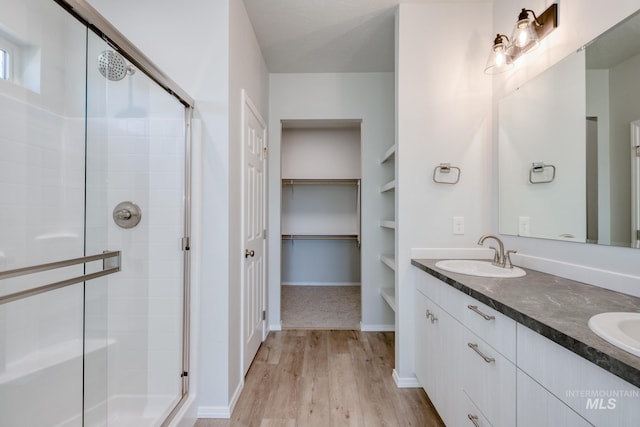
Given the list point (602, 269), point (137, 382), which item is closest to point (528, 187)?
point (602, 269)

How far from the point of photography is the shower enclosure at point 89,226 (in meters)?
1.31

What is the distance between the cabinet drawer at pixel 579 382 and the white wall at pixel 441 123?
1.04 meters

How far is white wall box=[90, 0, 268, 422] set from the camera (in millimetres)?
1564

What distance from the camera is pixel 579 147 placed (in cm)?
125

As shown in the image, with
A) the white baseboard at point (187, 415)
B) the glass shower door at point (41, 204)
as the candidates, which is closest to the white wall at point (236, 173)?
the white baseboard at point (187, 415)

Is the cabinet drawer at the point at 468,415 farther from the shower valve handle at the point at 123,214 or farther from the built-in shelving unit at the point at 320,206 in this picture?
the built-in shelving unit at the point at 320,206

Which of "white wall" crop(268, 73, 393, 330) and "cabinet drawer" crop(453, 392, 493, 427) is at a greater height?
"white wall" crop(268, 73, 393, 330)

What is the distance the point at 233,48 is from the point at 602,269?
2234mm

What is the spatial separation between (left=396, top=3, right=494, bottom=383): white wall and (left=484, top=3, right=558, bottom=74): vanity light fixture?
19 centimetres

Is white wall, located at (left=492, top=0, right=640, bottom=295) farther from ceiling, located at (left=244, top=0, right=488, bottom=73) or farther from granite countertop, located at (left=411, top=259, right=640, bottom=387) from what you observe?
ceiling, located at (left=244, top=0, right=488, bottom=73)

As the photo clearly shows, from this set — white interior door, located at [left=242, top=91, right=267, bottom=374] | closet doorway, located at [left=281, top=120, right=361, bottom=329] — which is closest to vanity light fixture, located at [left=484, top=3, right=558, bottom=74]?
white interior door, located at [left=242, top=91, right=267, bottom=374]

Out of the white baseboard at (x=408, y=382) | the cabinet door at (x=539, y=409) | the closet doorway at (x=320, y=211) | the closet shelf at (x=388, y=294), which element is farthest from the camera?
the closet doorway at (x=320, y=211)

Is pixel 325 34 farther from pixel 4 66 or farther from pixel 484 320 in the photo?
pixel 484 320

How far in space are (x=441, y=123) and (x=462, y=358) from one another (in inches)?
57.5
